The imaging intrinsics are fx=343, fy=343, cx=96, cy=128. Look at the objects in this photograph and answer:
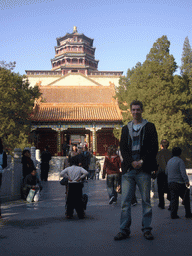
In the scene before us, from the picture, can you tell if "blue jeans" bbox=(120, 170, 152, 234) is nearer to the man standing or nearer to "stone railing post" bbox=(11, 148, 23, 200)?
the man standing

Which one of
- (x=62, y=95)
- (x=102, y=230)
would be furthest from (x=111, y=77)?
(x=102, y=230)

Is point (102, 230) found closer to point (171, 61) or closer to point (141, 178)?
point (141, 178)

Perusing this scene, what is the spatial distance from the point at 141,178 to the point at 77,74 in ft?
154

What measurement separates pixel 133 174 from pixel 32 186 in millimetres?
5331

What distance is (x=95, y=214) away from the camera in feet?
22.1

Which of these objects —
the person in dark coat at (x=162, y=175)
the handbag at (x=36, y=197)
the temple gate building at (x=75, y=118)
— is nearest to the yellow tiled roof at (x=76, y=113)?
the temple gate building at (x=75, y=118)

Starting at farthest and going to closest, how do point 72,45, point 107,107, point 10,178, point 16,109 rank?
1. point 72,45
2. point 107,107
3. point 16,109
4. point 10,178

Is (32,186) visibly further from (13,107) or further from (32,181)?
(13,107)

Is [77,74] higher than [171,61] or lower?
higher

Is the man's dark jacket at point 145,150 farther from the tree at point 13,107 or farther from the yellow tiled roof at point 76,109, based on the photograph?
the yellow tiled roof at point 76,109

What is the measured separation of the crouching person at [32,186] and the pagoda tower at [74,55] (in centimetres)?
4960

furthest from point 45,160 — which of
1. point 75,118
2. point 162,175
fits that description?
point 75,118

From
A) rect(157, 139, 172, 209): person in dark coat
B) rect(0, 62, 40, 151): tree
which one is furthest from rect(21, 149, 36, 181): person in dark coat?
rect(0, 62, 40, 151): tree

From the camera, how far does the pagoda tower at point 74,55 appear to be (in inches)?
2295
